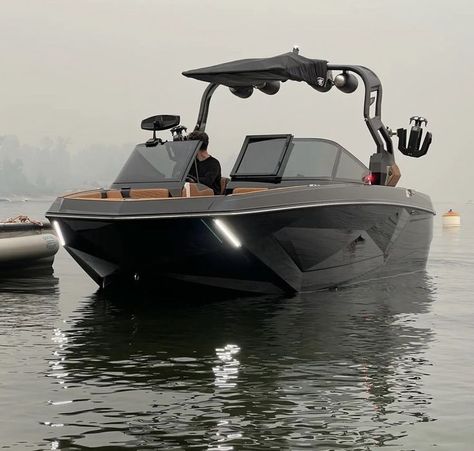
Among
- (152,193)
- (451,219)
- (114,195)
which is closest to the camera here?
(152,193)

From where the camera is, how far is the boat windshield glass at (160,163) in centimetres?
1252

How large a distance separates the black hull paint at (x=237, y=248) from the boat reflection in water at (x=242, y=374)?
35 centimetres

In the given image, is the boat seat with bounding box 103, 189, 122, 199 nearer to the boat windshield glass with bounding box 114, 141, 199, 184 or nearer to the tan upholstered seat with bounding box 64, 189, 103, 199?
the tan upholstered seat with bounding box 64, 189, 103, 199

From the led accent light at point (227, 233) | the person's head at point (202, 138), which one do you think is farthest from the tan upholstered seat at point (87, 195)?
the led accent light at point (227, 233)

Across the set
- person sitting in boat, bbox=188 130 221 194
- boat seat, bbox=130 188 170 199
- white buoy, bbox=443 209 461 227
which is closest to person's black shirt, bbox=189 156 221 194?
person sitting in boat, bbox=188 130 221 194

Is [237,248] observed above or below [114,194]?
below

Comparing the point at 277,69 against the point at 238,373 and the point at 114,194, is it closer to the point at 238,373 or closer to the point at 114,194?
the point at 114,194

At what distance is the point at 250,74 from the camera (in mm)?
13703

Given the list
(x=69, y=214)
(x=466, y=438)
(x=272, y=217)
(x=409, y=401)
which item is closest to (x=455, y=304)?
(x=272, y=217)

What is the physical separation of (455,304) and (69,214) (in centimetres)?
497

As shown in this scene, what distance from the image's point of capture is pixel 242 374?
7336 millimetres

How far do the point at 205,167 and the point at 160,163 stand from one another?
0.62 meters

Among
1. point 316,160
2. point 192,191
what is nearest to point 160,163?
point 192,191

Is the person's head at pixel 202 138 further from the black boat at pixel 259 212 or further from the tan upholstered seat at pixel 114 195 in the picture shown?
the tan upholstered seat at pixel 114 195
